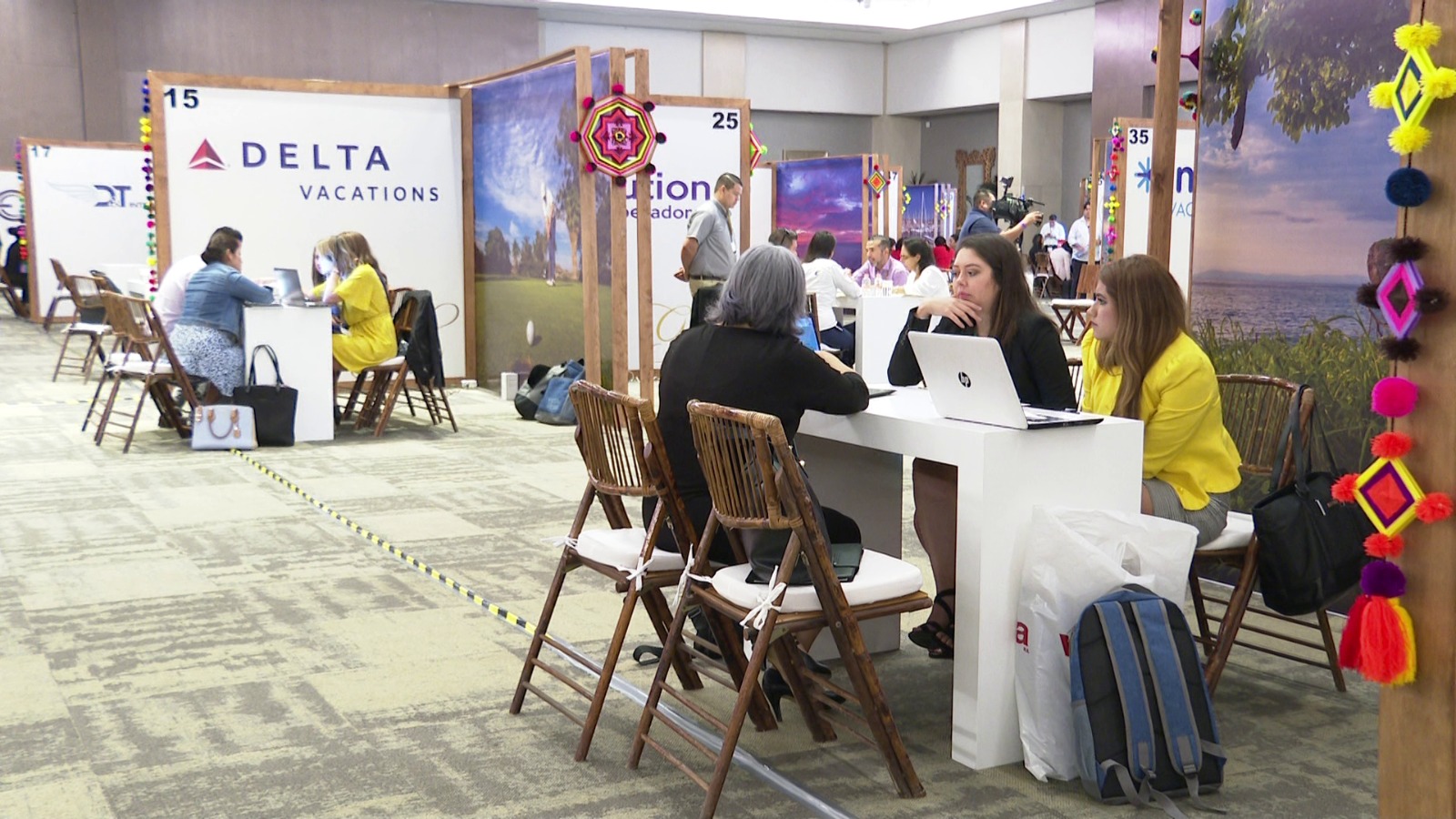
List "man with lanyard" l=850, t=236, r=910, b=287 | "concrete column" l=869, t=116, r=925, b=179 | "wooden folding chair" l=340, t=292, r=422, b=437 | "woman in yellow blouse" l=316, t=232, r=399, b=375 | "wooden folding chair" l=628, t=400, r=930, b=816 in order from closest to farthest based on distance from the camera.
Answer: "wooden folding chair" l=628, t=400, r=930, b=816
"woman in yellow blouse" l=316, t=232, r=399, b=375
"wooden folding chair" l=340, t=292, r=422, b=437
"man with lanyard" l=850, t=236, r=910, b=287
"concrete column" l=869, t=116, r=925, b=179

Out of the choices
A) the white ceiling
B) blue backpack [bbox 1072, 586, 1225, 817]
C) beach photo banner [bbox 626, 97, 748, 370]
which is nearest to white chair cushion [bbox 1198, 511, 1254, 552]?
blue backpack [bbox 1072, 586, 1225, 817]

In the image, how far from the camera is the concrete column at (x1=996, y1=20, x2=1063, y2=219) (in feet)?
65.3

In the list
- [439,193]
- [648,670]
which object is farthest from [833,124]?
[648,670]

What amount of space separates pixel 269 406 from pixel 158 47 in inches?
471

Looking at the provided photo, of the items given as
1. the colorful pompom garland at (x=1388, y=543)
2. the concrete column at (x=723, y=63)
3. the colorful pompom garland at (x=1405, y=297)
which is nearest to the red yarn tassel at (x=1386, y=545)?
the colorful pompom garland at (x=1388, y=543)

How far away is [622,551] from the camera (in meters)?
3.19

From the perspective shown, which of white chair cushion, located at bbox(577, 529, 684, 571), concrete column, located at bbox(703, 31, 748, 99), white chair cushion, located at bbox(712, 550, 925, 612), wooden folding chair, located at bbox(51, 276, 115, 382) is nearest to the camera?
white chair cushion, located at bbox(712, 550, 925, 612)

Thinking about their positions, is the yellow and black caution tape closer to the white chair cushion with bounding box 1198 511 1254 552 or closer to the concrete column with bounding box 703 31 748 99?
the white chair cushion with bounding box 1198 511 1254 552

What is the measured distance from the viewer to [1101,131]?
18.5 m

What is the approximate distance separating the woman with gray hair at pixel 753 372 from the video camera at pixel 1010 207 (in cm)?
1468

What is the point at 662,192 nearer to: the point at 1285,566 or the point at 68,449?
the point at 68,449

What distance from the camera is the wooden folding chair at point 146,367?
727 cm

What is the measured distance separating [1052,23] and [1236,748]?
693 inches

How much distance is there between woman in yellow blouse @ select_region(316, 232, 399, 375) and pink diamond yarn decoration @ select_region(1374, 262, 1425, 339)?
6335 millimetres
